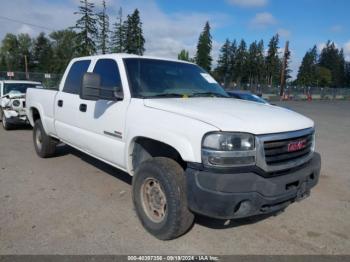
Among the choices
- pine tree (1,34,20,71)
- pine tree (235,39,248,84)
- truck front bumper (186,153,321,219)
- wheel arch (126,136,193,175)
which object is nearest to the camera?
truck front bumper (186,153,321,219)

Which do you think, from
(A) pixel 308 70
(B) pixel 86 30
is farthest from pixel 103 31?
(A) pixel 308 70

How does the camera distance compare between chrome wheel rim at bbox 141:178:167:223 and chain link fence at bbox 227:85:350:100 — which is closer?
chrome wheel rim at bbox 141:178:167:223

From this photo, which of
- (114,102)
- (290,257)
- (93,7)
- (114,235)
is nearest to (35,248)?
(114,235)

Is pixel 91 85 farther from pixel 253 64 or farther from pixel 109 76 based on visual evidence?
pixel 253 64

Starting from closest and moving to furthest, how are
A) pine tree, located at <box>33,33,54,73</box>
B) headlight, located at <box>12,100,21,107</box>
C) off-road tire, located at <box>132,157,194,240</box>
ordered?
off-road tire, located at <box>132,157,194,240</box>, headlight, located at <box>12,100,21,107</box>, pine tree, located at <box>33,33,54,73</box>

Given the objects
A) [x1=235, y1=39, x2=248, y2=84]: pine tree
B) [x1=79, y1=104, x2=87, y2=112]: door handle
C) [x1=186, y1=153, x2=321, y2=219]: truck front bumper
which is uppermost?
[x1=235, y1=39, x2=248, y2=84]: pine tree

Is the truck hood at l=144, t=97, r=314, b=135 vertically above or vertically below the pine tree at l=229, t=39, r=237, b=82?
below

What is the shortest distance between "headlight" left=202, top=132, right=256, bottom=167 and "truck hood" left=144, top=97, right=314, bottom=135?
0.07 meters

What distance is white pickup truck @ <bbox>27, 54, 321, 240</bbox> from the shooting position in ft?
10.0

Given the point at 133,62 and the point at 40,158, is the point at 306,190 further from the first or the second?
the point at 40,158

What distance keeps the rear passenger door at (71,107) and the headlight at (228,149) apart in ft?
8.37

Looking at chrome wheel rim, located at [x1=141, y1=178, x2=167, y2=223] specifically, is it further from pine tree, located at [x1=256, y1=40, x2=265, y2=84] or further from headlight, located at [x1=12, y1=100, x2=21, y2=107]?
pine tree, located at [x1=256, y1=40, x2=265, y2=84]

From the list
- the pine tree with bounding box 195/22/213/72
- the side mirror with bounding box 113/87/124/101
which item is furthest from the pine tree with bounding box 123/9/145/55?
the side mirror with bounding box 113/87/124/101

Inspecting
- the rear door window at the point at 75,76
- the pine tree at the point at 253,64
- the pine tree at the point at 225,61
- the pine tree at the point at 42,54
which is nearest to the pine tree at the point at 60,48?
the pine tree at the point at 42,54
